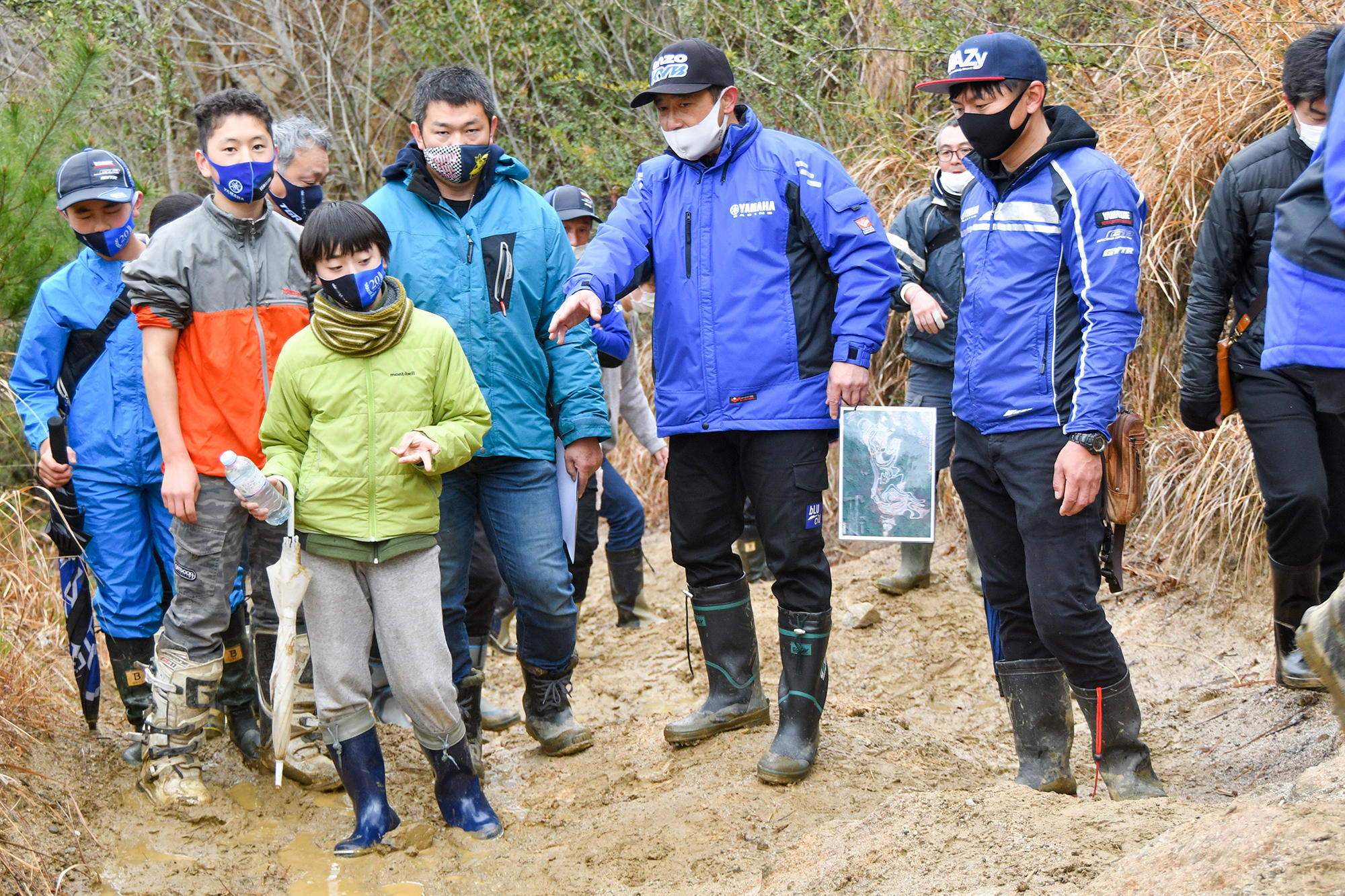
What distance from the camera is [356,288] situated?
3.77 meters

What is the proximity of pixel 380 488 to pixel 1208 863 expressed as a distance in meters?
2.49

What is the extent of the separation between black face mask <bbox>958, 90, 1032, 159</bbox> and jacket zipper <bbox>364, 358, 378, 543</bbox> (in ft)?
6.43

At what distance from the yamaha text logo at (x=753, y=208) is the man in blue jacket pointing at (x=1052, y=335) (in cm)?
65

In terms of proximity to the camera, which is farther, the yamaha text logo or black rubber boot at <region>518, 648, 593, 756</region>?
black rubber boot at <region>518, 648, 593, 756</region>

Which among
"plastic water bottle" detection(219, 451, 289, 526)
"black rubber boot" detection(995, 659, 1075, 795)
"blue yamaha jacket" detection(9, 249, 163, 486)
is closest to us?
"plastic water bottle" detection(219, 451, 289, 526)

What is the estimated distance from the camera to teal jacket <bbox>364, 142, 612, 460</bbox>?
4.21 meters

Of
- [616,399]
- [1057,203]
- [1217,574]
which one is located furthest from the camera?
[616,399]

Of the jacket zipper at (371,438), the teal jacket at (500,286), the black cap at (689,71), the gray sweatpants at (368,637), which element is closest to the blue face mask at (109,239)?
the teal jacket at (500,286)

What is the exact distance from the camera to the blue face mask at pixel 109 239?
4.50 meters

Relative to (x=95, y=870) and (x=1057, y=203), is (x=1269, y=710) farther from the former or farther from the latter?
(x=95, y=870)

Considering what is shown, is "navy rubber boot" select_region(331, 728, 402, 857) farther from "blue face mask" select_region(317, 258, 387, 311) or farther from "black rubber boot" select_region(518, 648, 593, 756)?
"blue face mask" select_region(317, 258, 387, 311)

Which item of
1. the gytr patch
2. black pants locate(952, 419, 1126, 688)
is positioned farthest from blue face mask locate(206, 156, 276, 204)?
black pants locate(952, 419, 1126, 688)

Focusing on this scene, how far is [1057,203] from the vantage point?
3551 millimetres

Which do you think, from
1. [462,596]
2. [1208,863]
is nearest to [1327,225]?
[1208,863]
